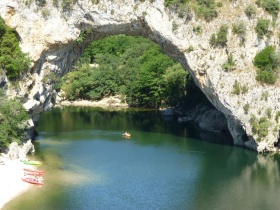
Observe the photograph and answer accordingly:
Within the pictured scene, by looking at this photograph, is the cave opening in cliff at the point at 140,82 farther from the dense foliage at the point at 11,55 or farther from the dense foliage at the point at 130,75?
the dense foliage at the point at 11,55

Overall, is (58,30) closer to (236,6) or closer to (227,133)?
(236,6)

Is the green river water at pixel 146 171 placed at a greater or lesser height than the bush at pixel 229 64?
lesser

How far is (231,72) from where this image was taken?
52.1 metres

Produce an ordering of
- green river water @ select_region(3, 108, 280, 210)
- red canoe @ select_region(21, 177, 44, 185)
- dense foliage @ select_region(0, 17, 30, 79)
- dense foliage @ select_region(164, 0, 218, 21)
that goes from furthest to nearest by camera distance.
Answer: dense foliage @ select_region(164, 0, 218, 21)
dense foliage @ select_region(0, 17, 30, 79)
red canoe @ select_region(21, 177, 44, 185)
green river water @ select_region(3, 108, 280, 210)

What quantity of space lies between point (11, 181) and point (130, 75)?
2271 inches

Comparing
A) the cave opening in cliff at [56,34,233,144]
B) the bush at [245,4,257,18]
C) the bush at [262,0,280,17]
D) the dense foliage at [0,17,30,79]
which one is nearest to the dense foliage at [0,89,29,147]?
the dense foliage at [0,17,30,79]

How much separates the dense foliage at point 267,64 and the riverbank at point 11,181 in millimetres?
26297

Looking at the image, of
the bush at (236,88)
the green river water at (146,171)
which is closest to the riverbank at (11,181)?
the green river water at (146,171)

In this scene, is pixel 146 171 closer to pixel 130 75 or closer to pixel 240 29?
pixel 240 29

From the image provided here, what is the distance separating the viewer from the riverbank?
37.8 meters

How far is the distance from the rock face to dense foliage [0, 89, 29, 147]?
9.90ft

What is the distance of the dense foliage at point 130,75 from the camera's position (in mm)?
85000

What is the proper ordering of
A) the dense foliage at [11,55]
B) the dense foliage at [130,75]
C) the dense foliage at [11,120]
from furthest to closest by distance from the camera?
1. the dense foliage at [130,75]
2. the dense foliage at [11,55]
3. the dense foliage at [11,120]

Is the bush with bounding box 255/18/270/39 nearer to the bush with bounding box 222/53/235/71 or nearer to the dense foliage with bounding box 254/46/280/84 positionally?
the dense foliage with bounding box 254/46/280/84
